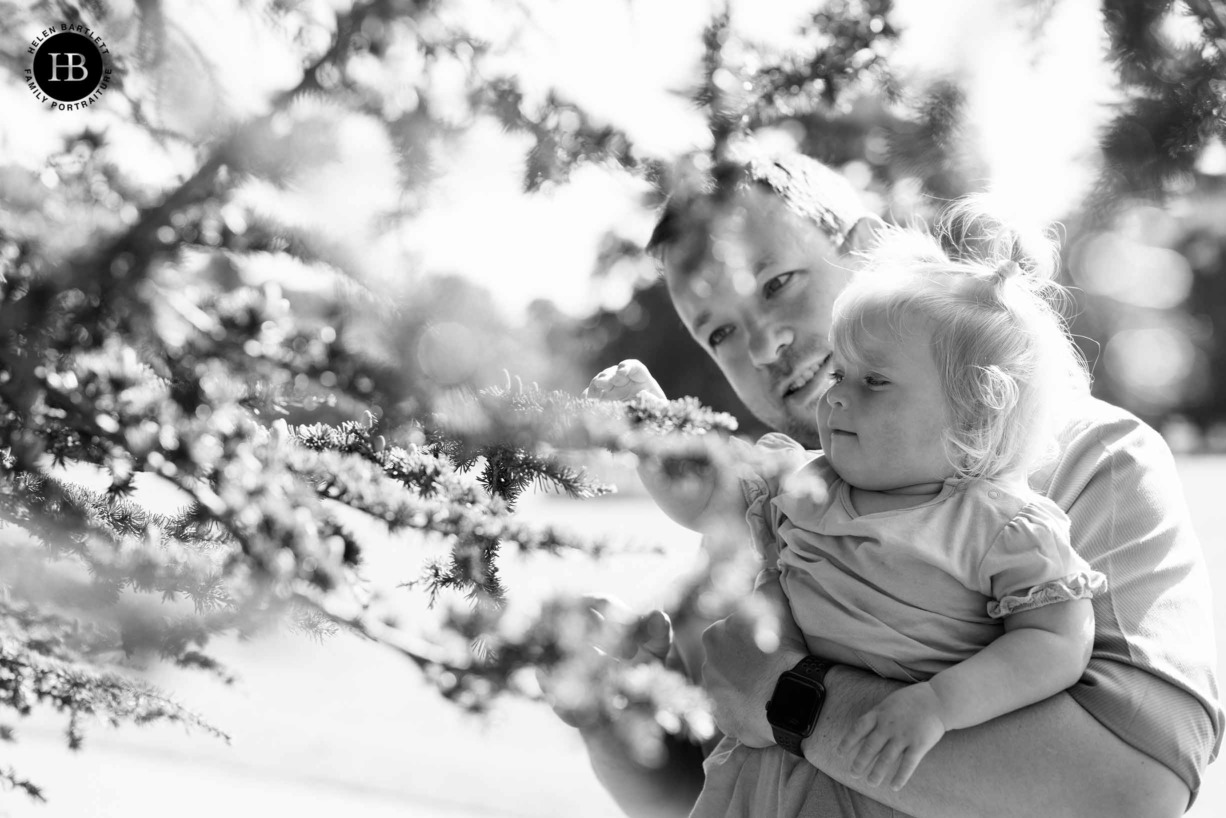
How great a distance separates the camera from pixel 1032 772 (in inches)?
36.2

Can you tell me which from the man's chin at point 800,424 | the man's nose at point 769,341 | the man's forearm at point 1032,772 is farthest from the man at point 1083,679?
the man's chin at point 800,424

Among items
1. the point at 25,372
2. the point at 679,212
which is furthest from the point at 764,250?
the point at 25,372

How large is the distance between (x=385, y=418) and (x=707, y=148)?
60cm

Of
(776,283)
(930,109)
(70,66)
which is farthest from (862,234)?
(70,66)

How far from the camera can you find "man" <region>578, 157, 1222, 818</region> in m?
0.91

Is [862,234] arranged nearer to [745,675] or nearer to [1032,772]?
[745,675]

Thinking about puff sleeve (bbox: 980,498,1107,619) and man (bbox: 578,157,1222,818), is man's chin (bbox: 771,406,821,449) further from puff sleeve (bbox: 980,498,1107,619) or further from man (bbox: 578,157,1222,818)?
puff sleeve (bbox: 980,498,1107,619)

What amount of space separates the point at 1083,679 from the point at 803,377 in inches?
22.1

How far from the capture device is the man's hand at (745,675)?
1062 millimetres

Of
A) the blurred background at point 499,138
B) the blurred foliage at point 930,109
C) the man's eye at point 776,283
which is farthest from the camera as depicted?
the man's eye at point 776,283

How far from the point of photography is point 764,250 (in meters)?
1.33

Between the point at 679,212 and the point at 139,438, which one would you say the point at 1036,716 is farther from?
the point at 139,438

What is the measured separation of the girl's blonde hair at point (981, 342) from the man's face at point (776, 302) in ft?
0.79

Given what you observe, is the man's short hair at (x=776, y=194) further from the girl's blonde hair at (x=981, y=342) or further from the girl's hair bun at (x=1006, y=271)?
the girl's hair bun at (x=1006, y=271)
